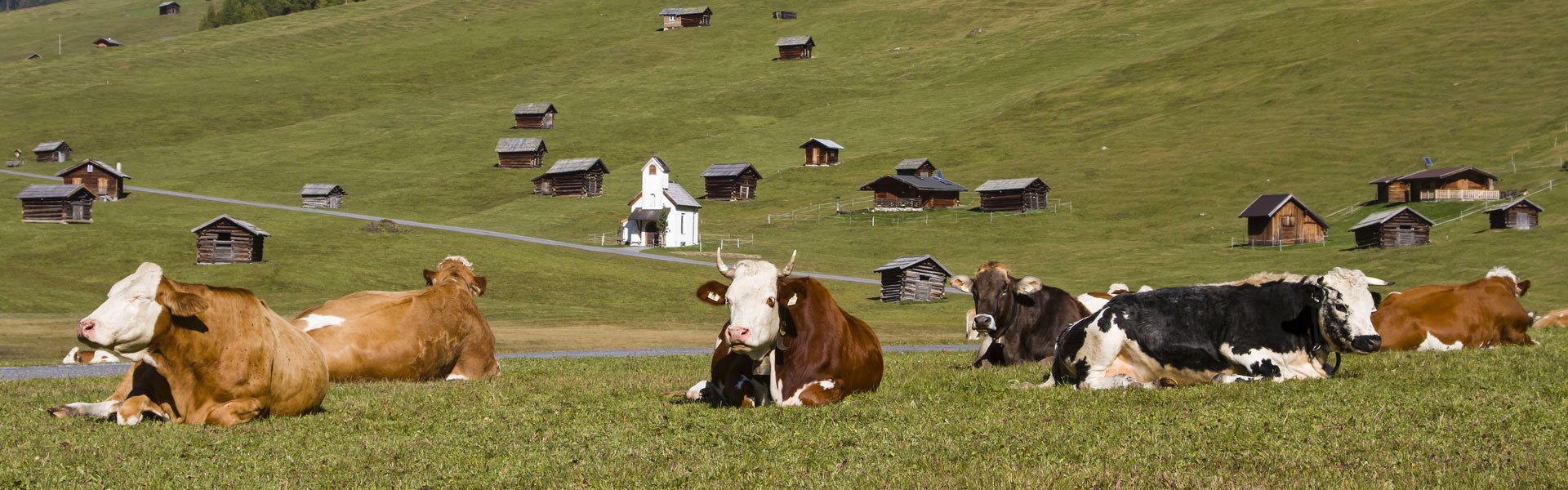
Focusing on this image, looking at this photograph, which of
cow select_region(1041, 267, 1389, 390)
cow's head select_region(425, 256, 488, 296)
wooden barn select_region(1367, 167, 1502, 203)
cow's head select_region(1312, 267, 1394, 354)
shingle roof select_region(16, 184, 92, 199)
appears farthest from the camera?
wooden barn select_region(1367, 167, 1502, 203)

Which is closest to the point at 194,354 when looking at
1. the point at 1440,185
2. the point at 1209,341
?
the point at 1209,341

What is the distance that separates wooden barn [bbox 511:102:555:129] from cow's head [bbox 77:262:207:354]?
479ft

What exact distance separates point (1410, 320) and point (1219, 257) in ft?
234

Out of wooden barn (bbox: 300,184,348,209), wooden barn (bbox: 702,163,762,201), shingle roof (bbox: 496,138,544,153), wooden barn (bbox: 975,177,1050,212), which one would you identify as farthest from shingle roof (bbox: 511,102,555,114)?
wooden barn (bbox: 975,177,1050,212)

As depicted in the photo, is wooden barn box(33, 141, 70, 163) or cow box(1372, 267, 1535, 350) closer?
cow box(1372, 267, 1535, 350)

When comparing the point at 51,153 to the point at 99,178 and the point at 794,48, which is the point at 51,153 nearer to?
the point at 99,178

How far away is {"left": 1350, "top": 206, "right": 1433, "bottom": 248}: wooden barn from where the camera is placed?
90.4 meters

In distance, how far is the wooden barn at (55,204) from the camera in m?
97.2

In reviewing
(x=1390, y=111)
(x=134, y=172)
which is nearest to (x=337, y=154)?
(x=134, y=172)

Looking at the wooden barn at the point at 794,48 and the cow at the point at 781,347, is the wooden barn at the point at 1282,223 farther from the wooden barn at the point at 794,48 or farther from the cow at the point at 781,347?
the wooden barn at the point at 794,48

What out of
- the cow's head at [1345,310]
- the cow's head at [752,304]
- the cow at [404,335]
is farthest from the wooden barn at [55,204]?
the cow's head at [1345,310]

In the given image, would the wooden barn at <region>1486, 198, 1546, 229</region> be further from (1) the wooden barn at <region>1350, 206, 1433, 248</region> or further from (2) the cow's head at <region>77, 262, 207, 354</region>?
(2) the cow's head at <region>77, 262, 207, 354</region>

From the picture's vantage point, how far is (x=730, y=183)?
126m

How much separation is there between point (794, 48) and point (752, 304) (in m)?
182
